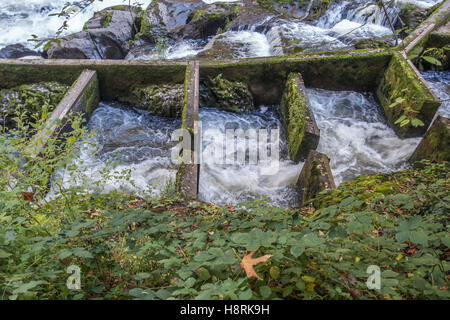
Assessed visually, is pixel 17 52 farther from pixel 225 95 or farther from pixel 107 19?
pixel 225 95

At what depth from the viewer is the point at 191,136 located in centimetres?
421

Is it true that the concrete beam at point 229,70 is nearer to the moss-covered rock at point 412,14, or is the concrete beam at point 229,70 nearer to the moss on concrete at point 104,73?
the moss on concrete at point 104,73

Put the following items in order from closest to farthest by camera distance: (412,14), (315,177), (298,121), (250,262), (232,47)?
(250,262), (315,177), (298,121), (232,47), (412,14)

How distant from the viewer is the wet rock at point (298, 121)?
448cm

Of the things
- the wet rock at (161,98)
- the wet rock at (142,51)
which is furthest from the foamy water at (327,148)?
the wet rock at (142,51)

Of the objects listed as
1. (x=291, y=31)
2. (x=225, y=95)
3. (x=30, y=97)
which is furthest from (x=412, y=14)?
(x=30, y=97)

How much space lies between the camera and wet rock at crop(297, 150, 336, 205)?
358 centimetres

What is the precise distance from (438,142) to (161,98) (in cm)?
481

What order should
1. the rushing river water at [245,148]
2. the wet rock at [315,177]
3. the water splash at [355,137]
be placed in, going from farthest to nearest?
the water splash at [355,137]
the rushing river water at [245,148]
the wet rock at [315,177]

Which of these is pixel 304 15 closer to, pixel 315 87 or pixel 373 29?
pixel 373 29

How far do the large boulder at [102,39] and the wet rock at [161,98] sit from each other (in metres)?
2.26

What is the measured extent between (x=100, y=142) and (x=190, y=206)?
10.3 ft
